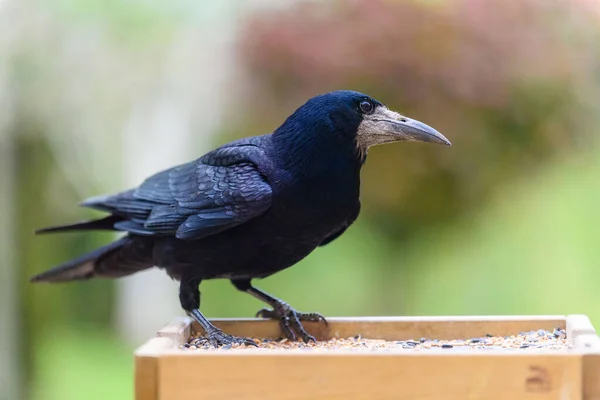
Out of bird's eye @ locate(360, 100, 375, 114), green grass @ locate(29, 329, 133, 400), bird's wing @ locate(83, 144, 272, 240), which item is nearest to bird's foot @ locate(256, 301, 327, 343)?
bird's wing @ locate(83, 144, 272, 240)

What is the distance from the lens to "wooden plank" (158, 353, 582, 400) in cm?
119

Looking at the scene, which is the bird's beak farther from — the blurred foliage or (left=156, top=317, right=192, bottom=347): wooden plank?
the blurred foliage

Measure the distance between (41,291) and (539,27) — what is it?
8.08 feet

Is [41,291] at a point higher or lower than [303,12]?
lower

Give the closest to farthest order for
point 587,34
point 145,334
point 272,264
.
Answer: point 272,264, point 587,34, point 145,334

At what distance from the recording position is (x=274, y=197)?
1731 millimetres

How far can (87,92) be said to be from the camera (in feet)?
10.1

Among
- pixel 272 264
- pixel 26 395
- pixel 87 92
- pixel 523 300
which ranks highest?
pixel 87 92

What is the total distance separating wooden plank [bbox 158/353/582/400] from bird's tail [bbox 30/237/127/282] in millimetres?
1039

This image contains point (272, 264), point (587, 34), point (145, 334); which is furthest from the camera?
point (145, 334)

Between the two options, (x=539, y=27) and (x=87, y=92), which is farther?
(x=87, y=92)

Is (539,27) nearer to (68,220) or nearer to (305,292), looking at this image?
(305,292)

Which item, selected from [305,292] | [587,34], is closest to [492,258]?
[305,292]

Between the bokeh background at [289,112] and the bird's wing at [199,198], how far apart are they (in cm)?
89
